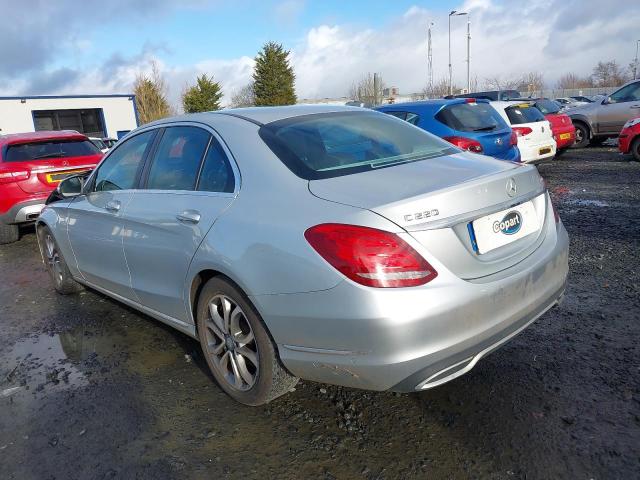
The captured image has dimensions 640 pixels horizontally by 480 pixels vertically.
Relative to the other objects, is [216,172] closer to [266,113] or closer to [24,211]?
[266,113]

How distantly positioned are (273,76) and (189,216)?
44215 millimetres

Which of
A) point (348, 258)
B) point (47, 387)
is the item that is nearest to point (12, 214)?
point (47, 387)

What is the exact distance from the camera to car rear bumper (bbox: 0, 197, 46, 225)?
716cm

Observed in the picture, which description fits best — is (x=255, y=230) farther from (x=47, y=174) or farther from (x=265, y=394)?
(x=47, y=174)

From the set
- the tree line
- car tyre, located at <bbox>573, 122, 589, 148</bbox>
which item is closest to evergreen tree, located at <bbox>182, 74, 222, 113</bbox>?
the tree line

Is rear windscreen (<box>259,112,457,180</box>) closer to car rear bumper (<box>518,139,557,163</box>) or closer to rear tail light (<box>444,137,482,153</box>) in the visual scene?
rear tail light (<box>444,137,482,153</box>)

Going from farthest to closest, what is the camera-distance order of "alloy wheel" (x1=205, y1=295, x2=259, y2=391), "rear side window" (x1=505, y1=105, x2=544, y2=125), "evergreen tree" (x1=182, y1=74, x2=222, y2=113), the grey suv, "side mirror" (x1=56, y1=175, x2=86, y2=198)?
"evergreen tree" (x1=182, y1=74, x2=222, y2=113), the grey suv, "rear side window" (x1=505, y1=105, x2=544, y2=125), "side mirror" (x1=56, y1=175, x2=86, y2=198), "alloy wheel" (x1=205, y1=295, x2=259, y2=391)

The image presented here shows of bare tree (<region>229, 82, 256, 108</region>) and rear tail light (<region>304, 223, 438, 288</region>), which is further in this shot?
bare tree (<region>229, 82, 256, 108</region>)

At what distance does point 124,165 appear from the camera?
12.8 ft

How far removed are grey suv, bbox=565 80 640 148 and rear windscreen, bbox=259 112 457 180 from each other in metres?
12.2

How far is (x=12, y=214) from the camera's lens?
7.20 meters

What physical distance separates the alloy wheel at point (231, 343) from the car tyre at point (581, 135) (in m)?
14.3

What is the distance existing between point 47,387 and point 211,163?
5.88 ft

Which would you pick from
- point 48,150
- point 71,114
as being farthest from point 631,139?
point 71,114
